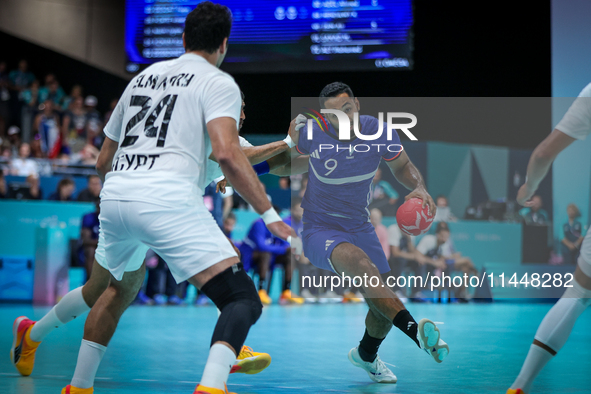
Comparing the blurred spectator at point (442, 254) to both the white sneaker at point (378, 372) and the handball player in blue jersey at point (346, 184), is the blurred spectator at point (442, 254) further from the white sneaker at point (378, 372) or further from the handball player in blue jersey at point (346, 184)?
the white sneaker at point (378, 372)

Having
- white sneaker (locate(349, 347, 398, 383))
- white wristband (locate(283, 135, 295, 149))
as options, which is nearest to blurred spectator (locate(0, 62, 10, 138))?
white wristband (locate(283, 135, 295, 149))

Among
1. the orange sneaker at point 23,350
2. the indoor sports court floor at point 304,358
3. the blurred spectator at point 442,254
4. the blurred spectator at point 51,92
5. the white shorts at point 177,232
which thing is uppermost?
the blurred spectator at point 51,92

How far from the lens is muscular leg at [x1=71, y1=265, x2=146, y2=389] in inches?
119

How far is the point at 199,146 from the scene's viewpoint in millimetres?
2670

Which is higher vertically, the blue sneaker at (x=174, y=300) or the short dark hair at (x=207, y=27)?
the short dark hair at (x=207, y=27)

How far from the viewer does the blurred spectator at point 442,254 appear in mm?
5406

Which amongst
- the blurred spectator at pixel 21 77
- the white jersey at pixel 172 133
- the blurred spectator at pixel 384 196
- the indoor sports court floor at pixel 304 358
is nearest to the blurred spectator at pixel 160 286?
→ the indoor sports court floor at pixel 304 358

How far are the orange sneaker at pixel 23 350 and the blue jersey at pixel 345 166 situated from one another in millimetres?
2137

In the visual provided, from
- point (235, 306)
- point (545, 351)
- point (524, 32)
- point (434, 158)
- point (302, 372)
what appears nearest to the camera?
point (235, 306)

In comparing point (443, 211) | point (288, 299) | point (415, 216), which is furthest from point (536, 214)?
point (288, 299)

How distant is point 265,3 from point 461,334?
7.45 meters

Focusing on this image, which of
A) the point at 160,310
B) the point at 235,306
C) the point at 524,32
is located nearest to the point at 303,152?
the point at 235,306

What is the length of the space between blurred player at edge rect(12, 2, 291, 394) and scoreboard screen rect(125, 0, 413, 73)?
8.48 metres

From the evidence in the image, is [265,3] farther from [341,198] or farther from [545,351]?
[545,351]
